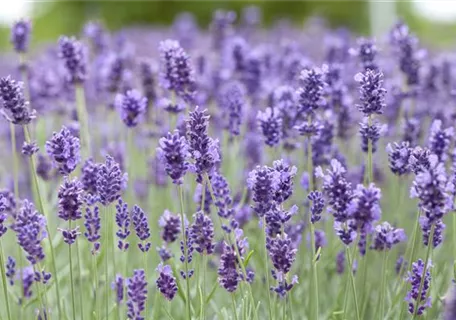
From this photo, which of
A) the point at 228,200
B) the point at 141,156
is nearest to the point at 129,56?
the point at 141,156

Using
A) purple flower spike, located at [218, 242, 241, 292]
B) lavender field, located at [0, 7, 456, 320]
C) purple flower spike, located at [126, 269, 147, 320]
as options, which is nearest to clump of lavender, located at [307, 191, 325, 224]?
lavender field, located at [0, 7, 456, 320]

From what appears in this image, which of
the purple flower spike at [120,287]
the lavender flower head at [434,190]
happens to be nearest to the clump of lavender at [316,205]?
the lavender flower head at [434,190]

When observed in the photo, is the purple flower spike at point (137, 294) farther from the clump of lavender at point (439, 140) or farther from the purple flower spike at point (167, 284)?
the clump of lavender at point (439, 140)

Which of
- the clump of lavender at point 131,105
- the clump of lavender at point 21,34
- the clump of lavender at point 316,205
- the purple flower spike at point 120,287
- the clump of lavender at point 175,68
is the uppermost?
the clump of lavender at point 21,34

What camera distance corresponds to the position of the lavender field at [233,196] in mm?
2408

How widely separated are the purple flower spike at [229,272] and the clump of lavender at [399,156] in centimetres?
78

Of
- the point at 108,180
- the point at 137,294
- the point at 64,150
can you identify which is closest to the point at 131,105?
the point at 64,150

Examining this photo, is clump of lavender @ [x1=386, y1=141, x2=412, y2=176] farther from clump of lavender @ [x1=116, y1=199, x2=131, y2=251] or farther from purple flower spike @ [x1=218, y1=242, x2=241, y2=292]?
clump of lavender @ [x1=116, y1=199, x2=131, y2=251]

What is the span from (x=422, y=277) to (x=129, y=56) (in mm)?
3526

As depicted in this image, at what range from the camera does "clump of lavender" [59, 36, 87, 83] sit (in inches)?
144

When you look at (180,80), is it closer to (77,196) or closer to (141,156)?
(77,196)

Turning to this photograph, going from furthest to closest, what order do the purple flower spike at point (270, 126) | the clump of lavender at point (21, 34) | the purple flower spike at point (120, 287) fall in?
1. the clump of lavender at point (21, 34)
2. the purple flower spike at point (270, 126)
3. the purple flower spike at point (120, 287)

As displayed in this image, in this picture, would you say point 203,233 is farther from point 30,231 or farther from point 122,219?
point 30,231

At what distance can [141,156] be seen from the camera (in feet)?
19.8
